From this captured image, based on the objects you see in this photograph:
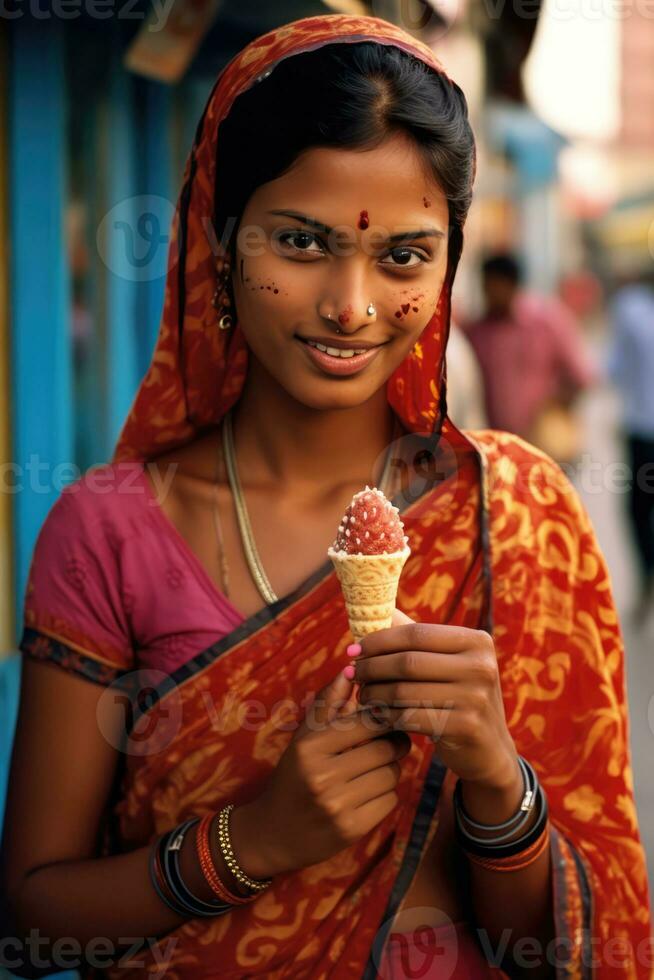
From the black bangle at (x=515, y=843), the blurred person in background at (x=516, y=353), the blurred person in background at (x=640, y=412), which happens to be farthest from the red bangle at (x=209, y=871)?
the blurred person in background at (x=516, y=353)

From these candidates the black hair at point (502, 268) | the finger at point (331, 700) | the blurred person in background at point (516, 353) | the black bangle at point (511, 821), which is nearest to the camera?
the finger at point (331, 700)

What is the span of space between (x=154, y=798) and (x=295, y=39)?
1.30m

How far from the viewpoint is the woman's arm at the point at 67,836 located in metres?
1.99

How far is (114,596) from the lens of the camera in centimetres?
209

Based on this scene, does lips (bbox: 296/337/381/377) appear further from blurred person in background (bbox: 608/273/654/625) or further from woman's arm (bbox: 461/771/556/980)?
blurred person in background (bbox: 608/273/654/625)

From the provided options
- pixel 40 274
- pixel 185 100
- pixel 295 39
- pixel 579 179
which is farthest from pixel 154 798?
pixel 579 179

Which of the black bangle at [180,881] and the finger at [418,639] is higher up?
the finger at [418,639]

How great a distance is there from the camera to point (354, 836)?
6.01ft

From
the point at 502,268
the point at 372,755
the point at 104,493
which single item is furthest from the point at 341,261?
the point at 502,268

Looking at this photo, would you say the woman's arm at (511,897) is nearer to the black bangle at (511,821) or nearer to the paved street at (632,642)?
the black bangle at (511,821)

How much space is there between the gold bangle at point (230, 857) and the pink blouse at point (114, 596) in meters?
0.27

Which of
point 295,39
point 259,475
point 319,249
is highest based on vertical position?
point 295,39

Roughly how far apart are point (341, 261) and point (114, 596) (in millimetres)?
698

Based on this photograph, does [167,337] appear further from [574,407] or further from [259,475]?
[574,407]
